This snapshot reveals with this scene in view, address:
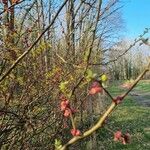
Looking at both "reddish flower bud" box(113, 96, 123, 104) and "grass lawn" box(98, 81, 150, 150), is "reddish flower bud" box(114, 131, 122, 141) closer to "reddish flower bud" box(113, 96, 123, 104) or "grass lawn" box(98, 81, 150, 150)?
"reddish flower bud" box(113, 96, 123, 104)

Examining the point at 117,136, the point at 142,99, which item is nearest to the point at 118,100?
the point at 117,136

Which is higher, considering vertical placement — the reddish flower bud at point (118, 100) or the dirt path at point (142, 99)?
the reddish flower bud at point (118, 100)

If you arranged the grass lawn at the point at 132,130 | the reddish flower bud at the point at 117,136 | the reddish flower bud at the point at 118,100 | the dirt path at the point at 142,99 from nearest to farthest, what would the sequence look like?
the reddish flower bud at the point at 118,100 → the reddish flower bud at the point at 117,136 → the grass lawn at the point at 132,130 → the dirt path at the point at 142,99

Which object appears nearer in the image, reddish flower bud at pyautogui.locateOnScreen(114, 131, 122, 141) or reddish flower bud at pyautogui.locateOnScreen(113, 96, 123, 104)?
reddish flower bud at pyautogui.locateOnScreen(113, 96, 123, 104)

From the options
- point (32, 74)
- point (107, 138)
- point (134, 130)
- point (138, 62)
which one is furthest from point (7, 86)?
point (138, 62)

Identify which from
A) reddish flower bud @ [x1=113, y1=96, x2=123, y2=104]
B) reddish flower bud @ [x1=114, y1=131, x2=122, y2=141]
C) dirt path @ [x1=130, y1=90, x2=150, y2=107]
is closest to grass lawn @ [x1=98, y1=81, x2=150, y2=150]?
dirt path @ [x1=130, y1=90, x2=150, y2=107]

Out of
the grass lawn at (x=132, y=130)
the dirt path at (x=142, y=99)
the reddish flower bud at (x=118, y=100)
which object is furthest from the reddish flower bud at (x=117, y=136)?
the dirt path at (x=142, y=99)

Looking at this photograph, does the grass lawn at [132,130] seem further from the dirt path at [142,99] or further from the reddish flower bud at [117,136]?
the reddish flower bud at [117,136]

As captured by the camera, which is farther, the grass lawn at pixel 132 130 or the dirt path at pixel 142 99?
the dirt path at pixel 142 99

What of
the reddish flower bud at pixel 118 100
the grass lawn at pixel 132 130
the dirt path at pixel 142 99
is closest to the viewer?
the reddish flower bud at pixel 118 100

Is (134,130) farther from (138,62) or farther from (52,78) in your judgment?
(138,62)

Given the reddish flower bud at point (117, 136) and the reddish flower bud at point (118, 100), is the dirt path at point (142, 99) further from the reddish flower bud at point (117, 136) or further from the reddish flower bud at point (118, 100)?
the reddish flower bud at point (118, 100)

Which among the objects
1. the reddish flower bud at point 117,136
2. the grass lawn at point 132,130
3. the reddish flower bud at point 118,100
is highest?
the reddish flower bud at point 118,100

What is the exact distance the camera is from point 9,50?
18.5ft
